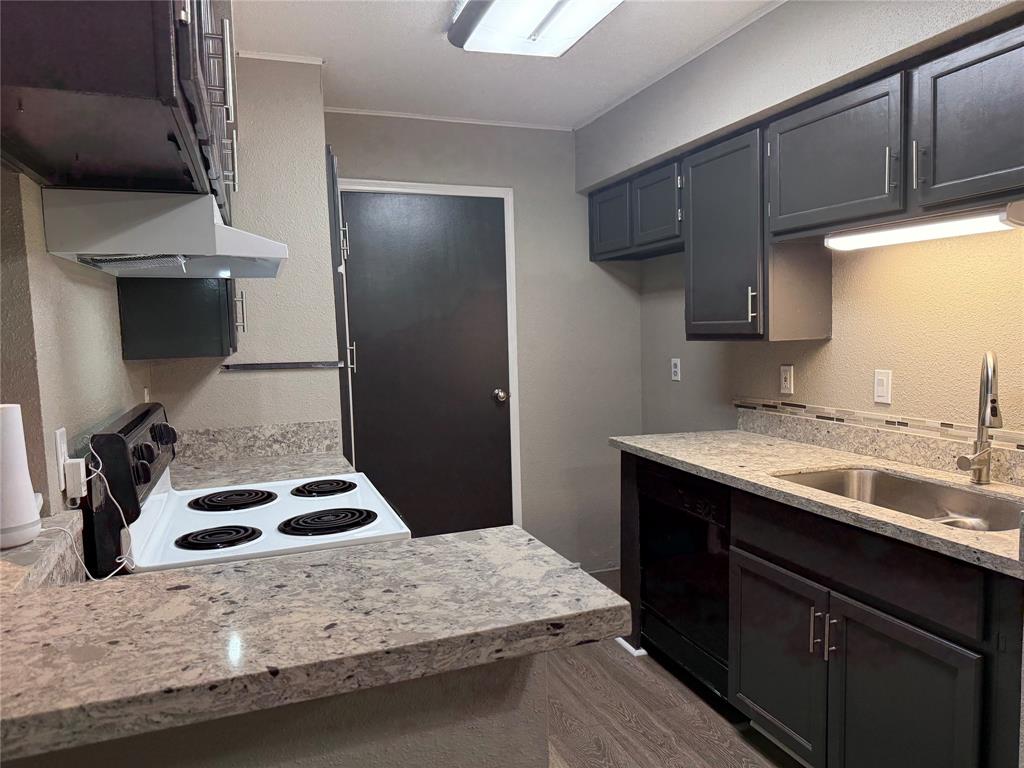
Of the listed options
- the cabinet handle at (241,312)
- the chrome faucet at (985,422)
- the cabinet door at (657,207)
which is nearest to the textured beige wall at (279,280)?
the cabinet handle at (241,312)

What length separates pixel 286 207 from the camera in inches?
104

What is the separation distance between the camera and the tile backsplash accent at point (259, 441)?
2580mm

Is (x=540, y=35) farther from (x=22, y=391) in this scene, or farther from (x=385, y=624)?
(x=385, y=624)

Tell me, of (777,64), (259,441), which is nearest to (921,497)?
(777,64)

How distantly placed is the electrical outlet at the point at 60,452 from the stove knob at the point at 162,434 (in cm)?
49

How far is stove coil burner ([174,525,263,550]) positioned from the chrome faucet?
1.89 meters

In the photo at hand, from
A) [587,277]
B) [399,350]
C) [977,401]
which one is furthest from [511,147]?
[977,401]

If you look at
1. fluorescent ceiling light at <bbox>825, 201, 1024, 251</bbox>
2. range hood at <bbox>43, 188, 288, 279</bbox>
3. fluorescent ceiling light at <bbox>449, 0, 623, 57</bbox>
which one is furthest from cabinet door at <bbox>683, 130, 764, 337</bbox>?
range hood at <bbox>43, 188, 288, 279</bbox>

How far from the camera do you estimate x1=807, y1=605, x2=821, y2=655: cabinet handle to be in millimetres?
1876

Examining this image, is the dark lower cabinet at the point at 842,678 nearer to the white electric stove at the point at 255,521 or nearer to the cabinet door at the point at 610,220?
the white electric stove at the point at 255,521

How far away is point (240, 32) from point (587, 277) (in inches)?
79.5

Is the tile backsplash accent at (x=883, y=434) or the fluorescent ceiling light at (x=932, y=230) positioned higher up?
the fluorescent ceiling light at (x=932, y=230)

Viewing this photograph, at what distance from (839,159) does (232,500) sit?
205 centimetres

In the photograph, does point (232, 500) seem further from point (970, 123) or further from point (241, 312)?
point (970, 123)
